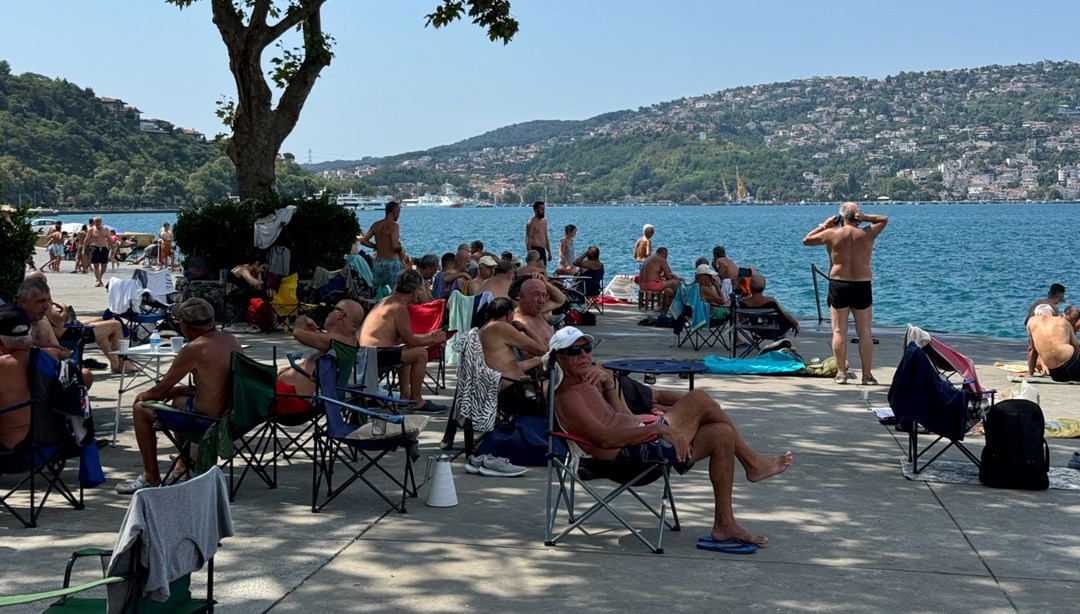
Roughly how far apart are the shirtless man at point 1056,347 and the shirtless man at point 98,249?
19373mm

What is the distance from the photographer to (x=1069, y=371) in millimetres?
12164

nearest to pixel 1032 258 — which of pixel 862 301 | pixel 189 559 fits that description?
pixel 862 301

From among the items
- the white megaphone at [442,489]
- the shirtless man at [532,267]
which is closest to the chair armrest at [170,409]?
the white megaphone at [442,489]

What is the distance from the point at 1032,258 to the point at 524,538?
64.8 metres

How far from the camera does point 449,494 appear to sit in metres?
7.01

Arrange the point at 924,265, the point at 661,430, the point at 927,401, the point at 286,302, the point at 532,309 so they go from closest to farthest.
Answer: the point at 661,430, the point at 927,401, the point at 532,309, the point at 286,302, the point at 924,265

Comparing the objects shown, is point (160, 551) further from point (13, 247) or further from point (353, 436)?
point (13, 247)

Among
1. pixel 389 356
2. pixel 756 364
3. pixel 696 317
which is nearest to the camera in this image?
pixel 389 356

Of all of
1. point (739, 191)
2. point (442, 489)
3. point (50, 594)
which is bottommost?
point (442, 489)

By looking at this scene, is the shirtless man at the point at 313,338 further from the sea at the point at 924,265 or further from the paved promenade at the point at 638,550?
the sea at the point at 924,265

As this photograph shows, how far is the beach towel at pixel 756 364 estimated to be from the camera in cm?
1269

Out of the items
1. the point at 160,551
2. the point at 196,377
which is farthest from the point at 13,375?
the point at 160,551

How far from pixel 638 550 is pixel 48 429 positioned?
317 cm

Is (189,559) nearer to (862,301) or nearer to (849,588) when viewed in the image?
(849,588)
